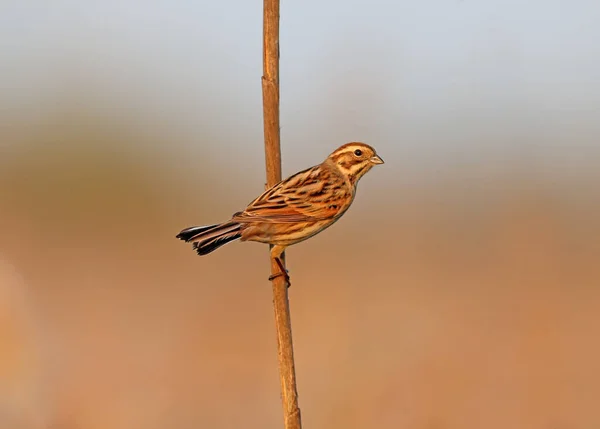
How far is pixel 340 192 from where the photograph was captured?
4023 millimetres

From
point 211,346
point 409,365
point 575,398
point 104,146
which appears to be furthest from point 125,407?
point 104,146

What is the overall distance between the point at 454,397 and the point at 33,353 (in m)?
2.51

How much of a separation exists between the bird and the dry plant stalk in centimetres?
28

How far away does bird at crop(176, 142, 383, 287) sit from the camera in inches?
131

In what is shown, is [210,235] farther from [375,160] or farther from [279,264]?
[375,160]

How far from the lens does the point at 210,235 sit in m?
3.22

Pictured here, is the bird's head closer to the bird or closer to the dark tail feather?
the bird

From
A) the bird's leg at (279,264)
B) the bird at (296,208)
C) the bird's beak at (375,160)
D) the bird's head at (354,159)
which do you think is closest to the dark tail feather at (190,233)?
the bird at (296,208)

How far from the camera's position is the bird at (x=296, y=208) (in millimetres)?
3324

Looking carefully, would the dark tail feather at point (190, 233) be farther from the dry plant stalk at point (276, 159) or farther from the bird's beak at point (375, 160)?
the bird's beak at point (375, 160)

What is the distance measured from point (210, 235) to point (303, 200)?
2.33 ft

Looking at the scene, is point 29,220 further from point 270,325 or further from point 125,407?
point 125,407

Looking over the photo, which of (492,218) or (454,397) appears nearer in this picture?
(454,397)

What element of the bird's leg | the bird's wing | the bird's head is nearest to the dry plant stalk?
the bird's leg
